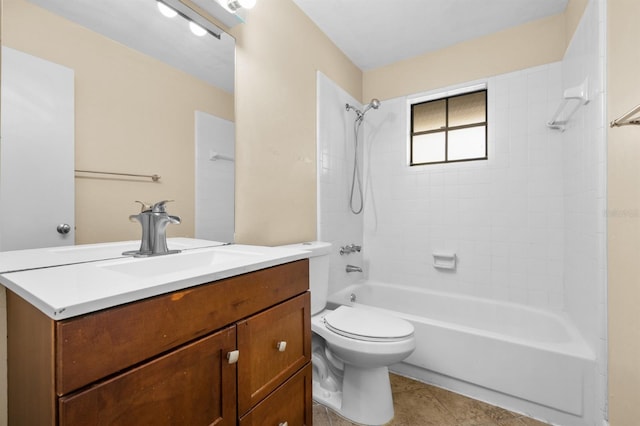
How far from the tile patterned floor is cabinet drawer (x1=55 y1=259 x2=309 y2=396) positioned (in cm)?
105

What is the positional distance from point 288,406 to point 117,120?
1.20 m

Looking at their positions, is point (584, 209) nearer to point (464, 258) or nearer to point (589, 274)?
point (589, 274)

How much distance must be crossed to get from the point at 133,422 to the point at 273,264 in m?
0.52

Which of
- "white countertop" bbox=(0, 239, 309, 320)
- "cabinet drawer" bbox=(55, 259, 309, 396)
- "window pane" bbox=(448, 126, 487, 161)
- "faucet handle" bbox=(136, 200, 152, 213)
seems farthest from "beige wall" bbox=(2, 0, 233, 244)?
"window pane" bbox=(448, 126, 487, 161)

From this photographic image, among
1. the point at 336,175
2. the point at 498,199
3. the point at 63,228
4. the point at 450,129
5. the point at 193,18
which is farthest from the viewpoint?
→ the point at 450,129

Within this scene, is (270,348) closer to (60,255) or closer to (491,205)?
(60,255)

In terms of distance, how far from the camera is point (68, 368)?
0.50 metres

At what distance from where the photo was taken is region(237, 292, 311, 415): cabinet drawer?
2.81 ft

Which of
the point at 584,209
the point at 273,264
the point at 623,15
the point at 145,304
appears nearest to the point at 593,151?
the point at 584,209

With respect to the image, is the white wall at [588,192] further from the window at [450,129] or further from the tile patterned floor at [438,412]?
the window at [450,129]

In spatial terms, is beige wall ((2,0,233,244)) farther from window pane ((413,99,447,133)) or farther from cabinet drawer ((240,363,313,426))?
window pane ((413,99,447,133))

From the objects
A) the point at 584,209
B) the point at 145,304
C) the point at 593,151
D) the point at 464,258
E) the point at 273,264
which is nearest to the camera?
the point at 145,304

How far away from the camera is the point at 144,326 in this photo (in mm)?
616

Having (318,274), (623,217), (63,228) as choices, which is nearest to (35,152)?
(63,228)
